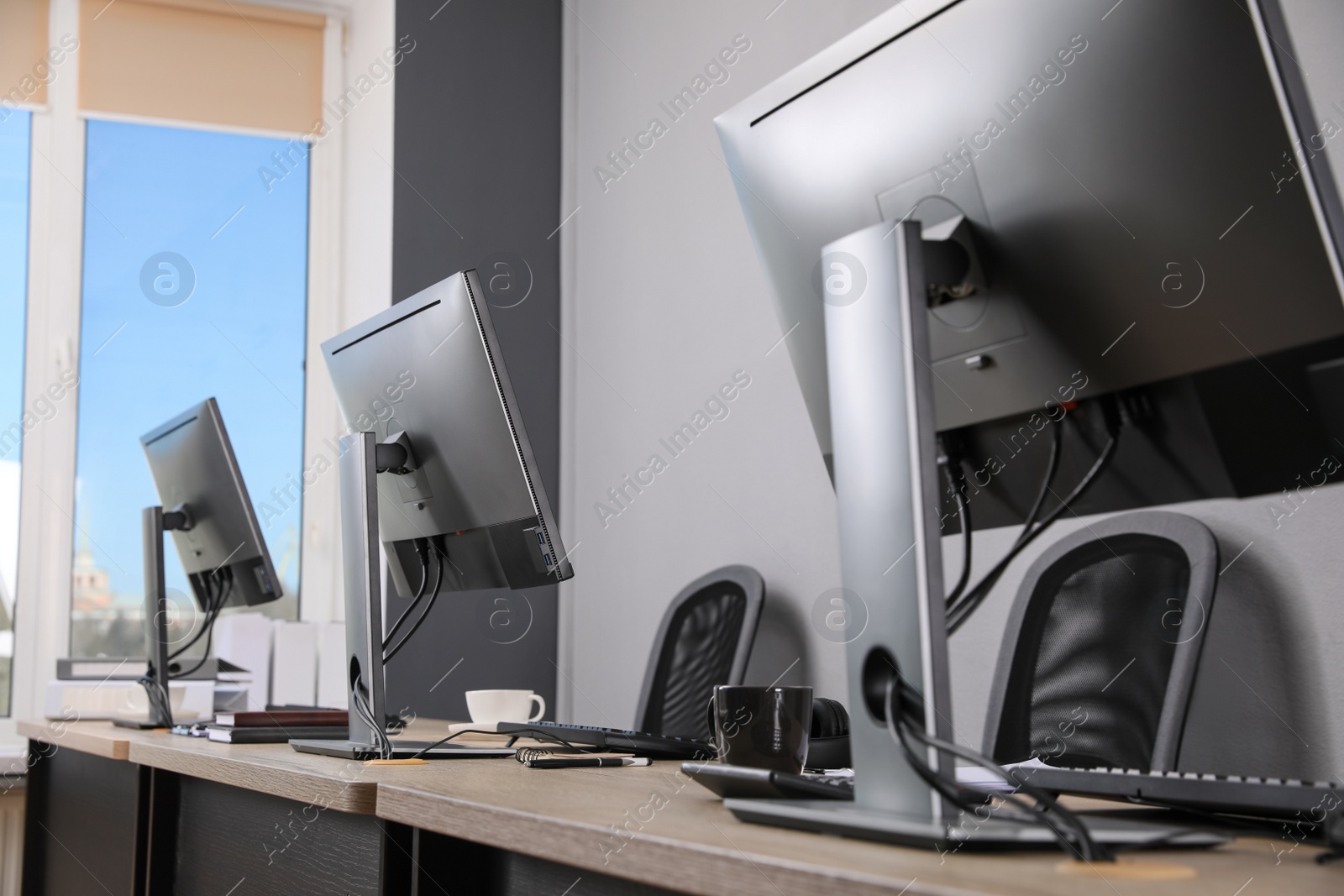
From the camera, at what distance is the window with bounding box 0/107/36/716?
3174 mm

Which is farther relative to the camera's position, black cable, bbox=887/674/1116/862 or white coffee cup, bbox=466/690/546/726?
white coffee cup, bbox=466/690/546/726

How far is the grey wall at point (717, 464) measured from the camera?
1.45 metres

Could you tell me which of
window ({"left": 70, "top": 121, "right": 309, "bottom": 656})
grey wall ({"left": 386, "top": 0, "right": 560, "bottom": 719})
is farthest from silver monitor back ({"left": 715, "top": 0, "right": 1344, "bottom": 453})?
window ({"left": 70, "top": 121, "right": 309, "bottom": 656})

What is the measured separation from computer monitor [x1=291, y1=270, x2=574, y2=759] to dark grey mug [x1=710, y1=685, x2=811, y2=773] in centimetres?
38

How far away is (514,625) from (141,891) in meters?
1.72

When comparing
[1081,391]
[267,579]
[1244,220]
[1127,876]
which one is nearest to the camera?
[1127,876]

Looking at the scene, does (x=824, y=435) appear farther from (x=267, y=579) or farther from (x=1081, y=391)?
(x=267, y=579)

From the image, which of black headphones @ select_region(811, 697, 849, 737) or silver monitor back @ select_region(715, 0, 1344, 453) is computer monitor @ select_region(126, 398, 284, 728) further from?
silver monitor back @ select_region(715, 0, 1344, 453)

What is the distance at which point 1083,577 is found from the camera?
154cm

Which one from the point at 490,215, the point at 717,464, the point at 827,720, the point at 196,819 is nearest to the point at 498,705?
the point at 196,819

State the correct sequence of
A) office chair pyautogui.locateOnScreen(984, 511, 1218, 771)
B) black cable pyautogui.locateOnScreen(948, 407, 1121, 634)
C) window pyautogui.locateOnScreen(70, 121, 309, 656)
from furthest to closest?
window pyautogui.locateOnScreen(70, 121, 309, 656) → office chair pyautogui.locateOnScreen(984, 511, 1218, 771) → black cable pyautogui.locateOnScreen(948, 407, 1121, 634)

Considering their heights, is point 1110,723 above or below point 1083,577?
below

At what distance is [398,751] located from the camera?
3.88 ft

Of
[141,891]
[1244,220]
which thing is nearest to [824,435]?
[1244,220]
